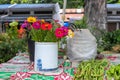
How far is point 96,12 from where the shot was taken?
5.05 m

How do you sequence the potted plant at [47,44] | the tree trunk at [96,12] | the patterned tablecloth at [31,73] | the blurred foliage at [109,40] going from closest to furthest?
the patterned tablecloth at [31,73]
the potted plant at [47,44]
the blurred foliage at [109,40]
the tree trunk at [96,12]

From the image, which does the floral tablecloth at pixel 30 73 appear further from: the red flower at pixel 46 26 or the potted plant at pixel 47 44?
the red flower at pixel 46 26

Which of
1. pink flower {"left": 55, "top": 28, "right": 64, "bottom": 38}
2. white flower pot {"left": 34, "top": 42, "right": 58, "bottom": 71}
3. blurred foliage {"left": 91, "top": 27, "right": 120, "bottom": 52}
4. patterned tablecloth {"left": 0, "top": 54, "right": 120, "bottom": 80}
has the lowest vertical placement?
blurred foliage {"left": 91, "top": 27, "right": 120, "bottom": 52}

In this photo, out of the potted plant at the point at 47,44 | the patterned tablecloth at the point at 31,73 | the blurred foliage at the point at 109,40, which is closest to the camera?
→ the patterned tablecloth at the point at 31,73

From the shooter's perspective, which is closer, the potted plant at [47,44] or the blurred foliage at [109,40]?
the potted plant at [47,44]

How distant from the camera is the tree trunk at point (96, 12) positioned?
5020 millimetres

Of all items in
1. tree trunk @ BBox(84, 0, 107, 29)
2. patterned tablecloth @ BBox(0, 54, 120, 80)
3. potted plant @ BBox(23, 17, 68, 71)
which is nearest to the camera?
patterned tablecloth @ BBox(0, 54, 120, 80)

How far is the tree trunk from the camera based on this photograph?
5020mm

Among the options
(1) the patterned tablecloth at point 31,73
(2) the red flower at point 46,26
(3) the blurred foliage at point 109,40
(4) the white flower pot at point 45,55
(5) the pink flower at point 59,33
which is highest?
(2) the red flower at point 46,26

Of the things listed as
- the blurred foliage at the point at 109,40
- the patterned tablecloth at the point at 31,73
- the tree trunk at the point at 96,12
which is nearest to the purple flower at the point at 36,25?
the patterned tablecloth at the point at 31,73

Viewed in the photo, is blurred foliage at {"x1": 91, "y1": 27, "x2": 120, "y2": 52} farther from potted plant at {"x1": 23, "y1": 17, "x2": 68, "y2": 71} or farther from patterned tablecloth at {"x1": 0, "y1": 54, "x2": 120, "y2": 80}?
potted plant at {"x1": 23, "y1": 17, "x2": 68, "y2": 71}

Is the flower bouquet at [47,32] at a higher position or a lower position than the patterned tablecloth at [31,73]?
higher

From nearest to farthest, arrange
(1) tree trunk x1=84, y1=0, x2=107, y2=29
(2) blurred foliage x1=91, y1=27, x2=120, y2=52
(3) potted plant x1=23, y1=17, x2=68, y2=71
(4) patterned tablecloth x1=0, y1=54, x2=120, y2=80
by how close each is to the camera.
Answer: (4) patterned tablecloth x1=0, y1=54, x2=120, y2=80 → (3) potted plant x1=23, y1=17, x2=68, y2=71 → (2) blurred foliage x1=91, y1=27, x2=120, y2=52 → (1) tree trunk x1=84, y1=0, x2=107, y2=29

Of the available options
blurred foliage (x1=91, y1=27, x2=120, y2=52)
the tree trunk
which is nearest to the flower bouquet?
blurred foliage (x1=91, y1=27, x2=120, y2=52)
